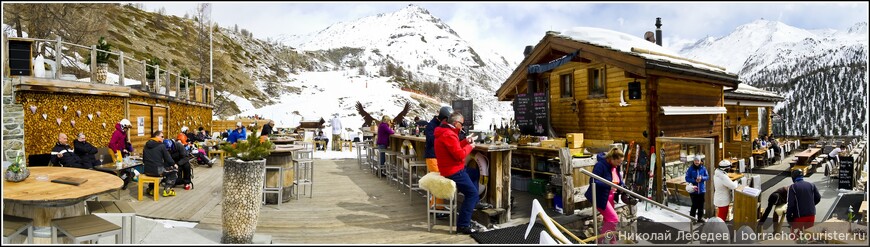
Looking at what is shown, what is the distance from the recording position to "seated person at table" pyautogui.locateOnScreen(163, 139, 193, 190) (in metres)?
8.97

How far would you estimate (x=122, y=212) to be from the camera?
488 centimetres

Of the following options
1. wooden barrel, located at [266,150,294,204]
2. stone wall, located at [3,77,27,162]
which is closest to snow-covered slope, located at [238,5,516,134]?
stone wall, located at [3,77,27,162]

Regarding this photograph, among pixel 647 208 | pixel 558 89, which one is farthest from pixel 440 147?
pixel 558 89

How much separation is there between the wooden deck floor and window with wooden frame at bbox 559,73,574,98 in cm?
602

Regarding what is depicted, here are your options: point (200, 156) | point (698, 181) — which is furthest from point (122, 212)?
point (698, 181)

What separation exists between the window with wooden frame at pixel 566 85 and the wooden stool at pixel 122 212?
1063cm

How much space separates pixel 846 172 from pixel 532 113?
28.3 feet

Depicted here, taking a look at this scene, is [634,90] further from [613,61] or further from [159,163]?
[159,163]

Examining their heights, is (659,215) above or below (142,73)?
below

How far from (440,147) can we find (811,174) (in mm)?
17292

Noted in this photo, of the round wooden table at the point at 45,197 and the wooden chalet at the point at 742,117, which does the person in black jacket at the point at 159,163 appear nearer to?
the round wooden table at the point at 45,197

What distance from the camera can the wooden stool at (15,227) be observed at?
13.0 ft

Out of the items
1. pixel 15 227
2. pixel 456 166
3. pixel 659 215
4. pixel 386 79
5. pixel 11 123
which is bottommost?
pixel 659 215

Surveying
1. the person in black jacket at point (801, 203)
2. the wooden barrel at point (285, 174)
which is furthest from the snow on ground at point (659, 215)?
the wooden barrel at point (285, 174)
